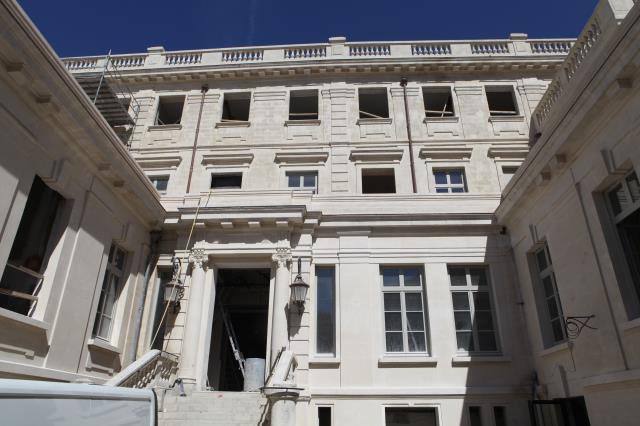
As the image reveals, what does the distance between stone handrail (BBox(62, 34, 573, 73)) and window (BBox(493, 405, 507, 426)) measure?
1162cm

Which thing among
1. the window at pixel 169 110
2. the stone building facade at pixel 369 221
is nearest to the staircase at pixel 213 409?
the stone building facade at pixel 369 221

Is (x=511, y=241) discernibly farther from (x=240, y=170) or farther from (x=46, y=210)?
(x=46, y=210)

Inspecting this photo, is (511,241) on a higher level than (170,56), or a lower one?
lower

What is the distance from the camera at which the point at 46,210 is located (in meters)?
7.94

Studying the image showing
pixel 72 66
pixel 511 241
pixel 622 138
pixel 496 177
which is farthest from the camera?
pixel 72 66

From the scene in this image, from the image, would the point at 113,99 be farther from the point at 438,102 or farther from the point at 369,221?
the point at 438,102

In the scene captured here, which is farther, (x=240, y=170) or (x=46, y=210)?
(x=240, y=170)

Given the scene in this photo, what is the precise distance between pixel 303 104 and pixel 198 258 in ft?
26.2

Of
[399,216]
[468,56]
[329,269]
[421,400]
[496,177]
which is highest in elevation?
[468,56]

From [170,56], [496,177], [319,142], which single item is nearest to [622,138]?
[496,177]

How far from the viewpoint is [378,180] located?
14961 mm

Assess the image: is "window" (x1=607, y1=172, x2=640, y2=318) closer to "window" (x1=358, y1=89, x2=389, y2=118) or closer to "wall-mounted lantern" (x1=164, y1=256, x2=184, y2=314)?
"wall-mounted lantern" (x1=164, y1=256, x2=184, y2=314)

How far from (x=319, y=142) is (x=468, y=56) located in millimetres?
6404

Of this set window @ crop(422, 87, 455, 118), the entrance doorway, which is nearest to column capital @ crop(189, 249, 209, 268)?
the entrance doorway
